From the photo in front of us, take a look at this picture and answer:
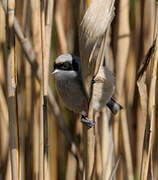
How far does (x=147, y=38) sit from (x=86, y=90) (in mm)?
472

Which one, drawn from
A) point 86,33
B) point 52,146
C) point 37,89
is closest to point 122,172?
point 52,146

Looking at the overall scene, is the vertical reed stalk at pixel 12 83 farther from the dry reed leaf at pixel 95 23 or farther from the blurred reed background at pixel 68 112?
the dry reed leaf at pixel 95 23

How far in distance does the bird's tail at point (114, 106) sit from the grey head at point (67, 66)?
186 mm

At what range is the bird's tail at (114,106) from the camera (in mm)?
986

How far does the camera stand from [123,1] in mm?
883

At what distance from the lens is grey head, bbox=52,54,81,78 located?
88 cm

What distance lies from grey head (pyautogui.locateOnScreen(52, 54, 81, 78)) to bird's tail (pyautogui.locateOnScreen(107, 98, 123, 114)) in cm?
19

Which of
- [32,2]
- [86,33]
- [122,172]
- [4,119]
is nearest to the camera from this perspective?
[86,33]

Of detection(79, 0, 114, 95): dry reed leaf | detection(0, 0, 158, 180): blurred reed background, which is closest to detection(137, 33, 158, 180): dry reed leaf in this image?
detection(0, 0, 158, 180): blurred reed background

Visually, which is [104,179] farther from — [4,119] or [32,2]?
[32,2]

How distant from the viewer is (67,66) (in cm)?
89

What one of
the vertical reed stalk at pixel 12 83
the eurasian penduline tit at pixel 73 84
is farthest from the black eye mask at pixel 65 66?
the vertical reed stalk at pixel 12 83

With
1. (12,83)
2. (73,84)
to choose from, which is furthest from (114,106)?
(12,83)

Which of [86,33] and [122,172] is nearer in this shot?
[86,33]
